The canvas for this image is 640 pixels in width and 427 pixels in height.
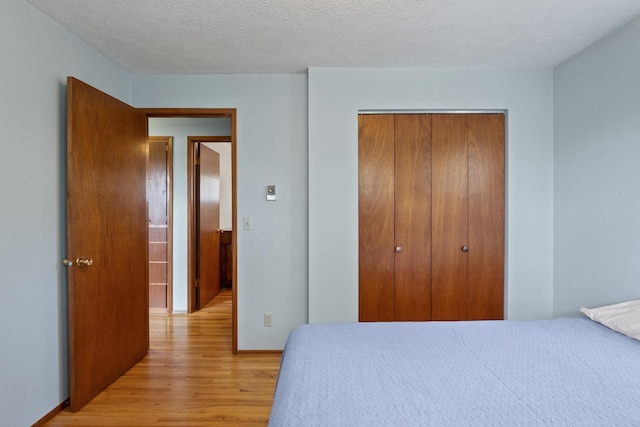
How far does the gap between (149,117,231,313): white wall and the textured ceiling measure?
51.5 inches

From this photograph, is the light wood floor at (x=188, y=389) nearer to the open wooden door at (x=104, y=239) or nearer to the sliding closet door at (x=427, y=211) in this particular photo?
the open wooden door at (x=104, y=239)

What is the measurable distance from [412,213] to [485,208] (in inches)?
24.0

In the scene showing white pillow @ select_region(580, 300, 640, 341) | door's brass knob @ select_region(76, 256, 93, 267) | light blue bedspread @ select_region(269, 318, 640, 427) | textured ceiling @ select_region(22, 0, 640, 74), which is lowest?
light blue bedspread @ select_region(269, 318, 640, 427)

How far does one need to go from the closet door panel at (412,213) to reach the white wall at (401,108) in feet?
0.73

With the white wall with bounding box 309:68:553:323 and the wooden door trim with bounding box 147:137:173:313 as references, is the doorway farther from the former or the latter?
the white wall with bounding box 309:68:553:323

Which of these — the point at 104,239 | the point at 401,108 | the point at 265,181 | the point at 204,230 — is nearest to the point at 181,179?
the point at 204,230

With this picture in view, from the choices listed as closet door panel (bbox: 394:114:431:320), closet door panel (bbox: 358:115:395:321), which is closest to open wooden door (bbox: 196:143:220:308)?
closet door panel (bbox: 358:115:395:321)

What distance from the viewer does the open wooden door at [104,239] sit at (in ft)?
6.88

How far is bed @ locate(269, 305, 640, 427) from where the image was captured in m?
0.99

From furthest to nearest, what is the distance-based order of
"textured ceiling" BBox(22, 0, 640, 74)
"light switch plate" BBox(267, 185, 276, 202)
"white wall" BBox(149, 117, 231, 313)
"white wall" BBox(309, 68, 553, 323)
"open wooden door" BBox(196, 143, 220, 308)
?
"open wooden door" BBox(196, 143, 220, 308) → "white wall" BBox(149, 117, 231, 313) → "light switch plate" BBox(267, 185, 276, 202) → "white wall" BBox(309, 68, 553, 323) → "textured ceiling" BBox(22, 0, 640, 74)

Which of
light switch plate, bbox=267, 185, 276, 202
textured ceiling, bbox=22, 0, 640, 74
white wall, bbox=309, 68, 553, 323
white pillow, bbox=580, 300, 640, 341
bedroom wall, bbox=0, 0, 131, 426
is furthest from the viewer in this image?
light switch plate, bbox=267, 185, 276, 202

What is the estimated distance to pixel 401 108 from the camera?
2.78 m

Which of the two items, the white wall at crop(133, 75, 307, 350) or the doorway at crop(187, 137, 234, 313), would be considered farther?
the doorway at crop(187, 137, 234, 313)

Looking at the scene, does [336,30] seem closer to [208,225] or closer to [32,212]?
[32,212]
